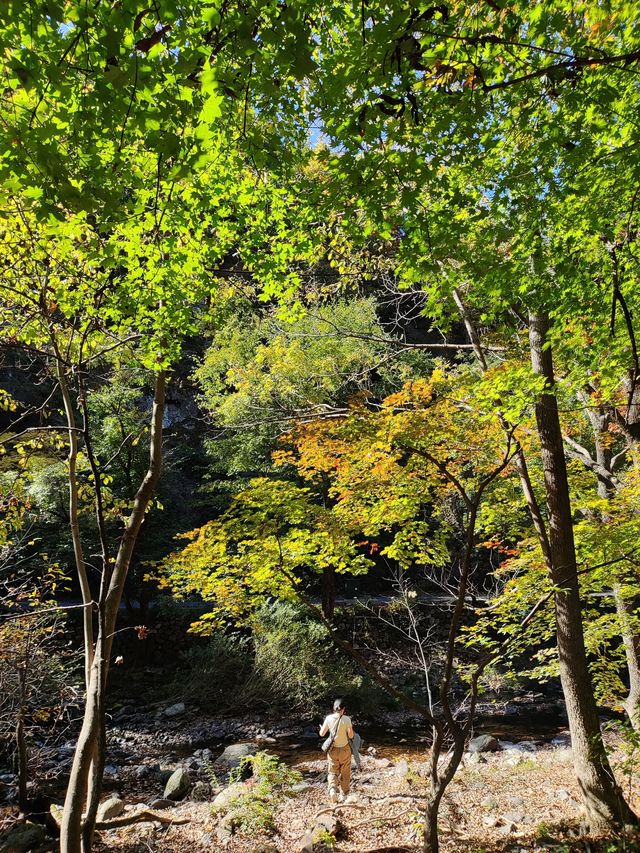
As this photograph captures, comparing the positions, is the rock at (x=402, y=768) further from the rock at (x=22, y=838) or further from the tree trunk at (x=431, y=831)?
the rock at (x=22, y=838)

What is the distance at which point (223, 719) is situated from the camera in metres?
11.7

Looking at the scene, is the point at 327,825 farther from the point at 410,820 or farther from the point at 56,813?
the point at 56,813

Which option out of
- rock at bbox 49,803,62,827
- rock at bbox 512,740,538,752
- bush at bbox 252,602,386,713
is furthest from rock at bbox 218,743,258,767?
rock at bbox 512,740,538,752


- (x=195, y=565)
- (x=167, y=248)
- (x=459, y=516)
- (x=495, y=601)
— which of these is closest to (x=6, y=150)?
(x=167, y=248)

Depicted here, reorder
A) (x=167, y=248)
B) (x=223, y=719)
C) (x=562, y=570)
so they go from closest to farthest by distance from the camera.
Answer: (x=167, y=248)
(x=562, y=570)
(x=223, y=719)

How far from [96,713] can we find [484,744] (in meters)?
9.29

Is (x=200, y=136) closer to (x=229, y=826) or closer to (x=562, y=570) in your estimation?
(x=562, y=570)

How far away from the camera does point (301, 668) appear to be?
40.2 feet

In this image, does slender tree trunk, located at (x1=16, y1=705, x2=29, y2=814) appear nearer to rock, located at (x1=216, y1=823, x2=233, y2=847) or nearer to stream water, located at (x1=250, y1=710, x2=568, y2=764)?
rock, located at (x1=216, y1=823, x2=233, y2=847)

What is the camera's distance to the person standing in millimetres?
6398

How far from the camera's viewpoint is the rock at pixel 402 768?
8.20 meters

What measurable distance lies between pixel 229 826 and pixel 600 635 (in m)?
5.58

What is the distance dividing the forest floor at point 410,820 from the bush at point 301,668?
4234mm

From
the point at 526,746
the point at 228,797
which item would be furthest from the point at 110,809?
the point at 526,746
